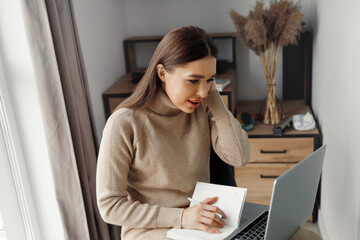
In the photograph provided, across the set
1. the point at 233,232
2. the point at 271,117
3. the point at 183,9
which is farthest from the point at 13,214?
the point at 183,9

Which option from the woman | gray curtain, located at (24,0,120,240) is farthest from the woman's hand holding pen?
gray curtain, located at (24,0,120,240)

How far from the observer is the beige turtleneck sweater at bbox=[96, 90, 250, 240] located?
4.04 ft

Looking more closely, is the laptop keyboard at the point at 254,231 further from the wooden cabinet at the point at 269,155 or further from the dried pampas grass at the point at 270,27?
the dried pampas grass at the point at 270,27

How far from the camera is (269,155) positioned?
2.32 meters

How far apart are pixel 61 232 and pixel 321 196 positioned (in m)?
1.43

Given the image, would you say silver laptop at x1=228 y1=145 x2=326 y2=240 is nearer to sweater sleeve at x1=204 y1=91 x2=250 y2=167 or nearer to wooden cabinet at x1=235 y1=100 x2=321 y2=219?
sweater sleeve at x1=204 y1=91 x2=250 y2=167

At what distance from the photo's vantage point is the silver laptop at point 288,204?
99 cm

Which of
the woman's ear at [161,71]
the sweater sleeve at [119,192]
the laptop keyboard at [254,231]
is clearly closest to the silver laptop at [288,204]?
the laptop keyboard at [254,231]

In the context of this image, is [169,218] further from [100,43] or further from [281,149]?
[100,43]

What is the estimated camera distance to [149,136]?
1.30 metres

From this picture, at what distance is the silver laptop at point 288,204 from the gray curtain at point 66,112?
0.90 metres

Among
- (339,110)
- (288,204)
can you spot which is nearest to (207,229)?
(288,204)

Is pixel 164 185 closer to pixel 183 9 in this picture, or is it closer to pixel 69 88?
pixel 69 88

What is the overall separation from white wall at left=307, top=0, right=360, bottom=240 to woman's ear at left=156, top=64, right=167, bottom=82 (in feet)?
2.10
